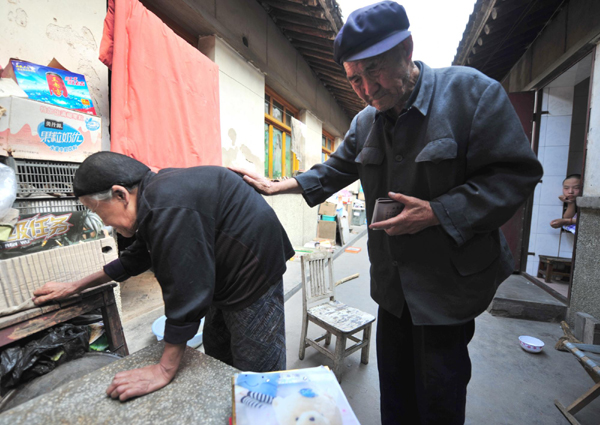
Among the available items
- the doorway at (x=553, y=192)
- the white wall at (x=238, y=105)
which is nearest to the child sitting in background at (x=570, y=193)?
the doorway at (x=553, y=192)

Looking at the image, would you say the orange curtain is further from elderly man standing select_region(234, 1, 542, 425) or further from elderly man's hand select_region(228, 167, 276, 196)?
elderly man standing select_region(234, 1, 542, 425)

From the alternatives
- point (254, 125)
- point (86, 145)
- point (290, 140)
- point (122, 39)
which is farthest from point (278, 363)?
point (290, 140)

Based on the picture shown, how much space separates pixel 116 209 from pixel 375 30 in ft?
4.10

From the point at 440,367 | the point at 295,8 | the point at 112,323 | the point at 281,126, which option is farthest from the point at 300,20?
the point at 440,367

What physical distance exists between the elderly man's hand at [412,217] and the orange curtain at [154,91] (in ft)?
7.62

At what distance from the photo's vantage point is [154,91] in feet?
8.29

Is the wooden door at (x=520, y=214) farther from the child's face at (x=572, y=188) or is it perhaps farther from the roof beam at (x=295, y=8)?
the roof beam at (x=295, y=8)

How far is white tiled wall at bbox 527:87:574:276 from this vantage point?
13.6 ft

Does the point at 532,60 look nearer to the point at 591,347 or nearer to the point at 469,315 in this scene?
the point at 591,347

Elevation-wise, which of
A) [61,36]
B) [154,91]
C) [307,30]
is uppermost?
[307,30]

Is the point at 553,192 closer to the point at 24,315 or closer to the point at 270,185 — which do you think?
the point at 270,185

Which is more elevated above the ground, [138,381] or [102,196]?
[102,196]

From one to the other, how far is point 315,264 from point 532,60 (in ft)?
17.3

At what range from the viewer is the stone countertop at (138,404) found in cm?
86
